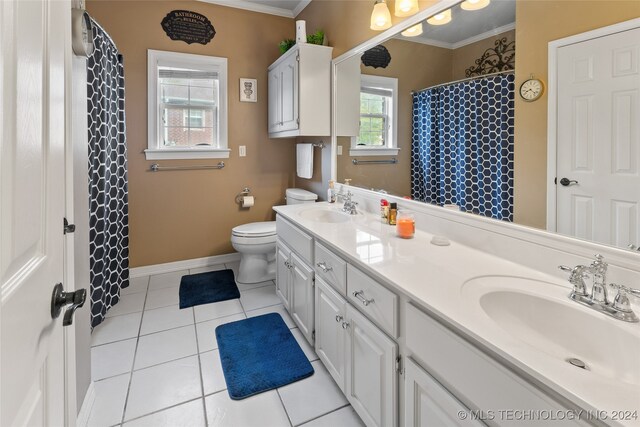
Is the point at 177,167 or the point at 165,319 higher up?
the point at 177,167

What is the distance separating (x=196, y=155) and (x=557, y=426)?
3.27 metres

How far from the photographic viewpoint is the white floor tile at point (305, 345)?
197 cm

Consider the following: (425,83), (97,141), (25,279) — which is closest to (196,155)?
(97,141)

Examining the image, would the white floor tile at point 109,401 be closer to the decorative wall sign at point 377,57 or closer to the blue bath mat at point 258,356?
the blue bath mat at point 258,356

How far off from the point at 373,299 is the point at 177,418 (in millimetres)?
1084

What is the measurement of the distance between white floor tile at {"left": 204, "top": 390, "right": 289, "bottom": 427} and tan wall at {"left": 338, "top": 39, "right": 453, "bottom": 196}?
51.8 inches

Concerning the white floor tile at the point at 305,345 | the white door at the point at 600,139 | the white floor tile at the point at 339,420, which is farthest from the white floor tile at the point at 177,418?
the white door at the point at 600,139

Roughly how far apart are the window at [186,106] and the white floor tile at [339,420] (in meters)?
2.60

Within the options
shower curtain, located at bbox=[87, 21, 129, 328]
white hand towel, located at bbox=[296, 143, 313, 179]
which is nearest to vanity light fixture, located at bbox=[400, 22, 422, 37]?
white hand towel, located at bbox=[296, 143, 313, 179]

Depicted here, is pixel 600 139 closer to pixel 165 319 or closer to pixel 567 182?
pixel 567 182

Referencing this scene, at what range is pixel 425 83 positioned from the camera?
1769 millimetres

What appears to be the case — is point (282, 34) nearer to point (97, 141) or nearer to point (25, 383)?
point (97, 141)

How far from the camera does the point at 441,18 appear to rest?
1.66 metres

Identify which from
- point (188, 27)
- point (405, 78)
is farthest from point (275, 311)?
point (188, 27)
